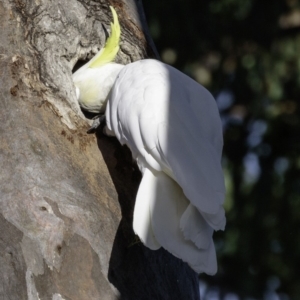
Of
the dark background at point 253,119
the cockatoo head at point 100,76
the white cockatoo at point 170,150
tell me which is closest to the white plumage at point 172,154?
the white cockatoo at point 170,150

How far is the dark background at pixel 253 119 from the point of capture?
3033 millimetres

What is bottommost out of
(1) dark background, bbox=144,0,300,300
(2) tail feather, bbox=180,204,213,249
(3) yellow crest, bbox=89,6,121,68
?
(1) dark background, bbox=144,0,300,300

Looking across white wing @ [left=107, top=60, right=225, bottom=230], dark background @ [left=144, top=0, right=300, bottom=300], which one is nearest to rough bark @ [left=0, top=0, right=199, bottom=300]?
white wing @ [left=107, top=60, right=225, bottom=230]

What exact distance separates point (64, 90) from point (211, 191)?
22.5 inches

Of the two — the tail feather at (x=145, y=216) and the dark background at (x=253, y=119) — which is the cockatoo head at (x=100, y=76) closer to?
the tail feather at (x=145, y=216)

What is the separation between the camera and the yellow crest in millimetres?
1952

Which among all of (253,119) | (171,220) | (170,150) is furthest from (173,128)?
(253,119)

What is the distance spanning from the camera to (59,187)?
5.21 feet

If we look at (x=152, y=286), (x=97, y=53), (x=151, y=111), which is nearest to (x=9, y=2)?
(x=97, y=53)

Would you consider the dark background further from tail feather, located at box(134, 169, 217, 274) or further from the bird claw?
tail feather, located at box(134, 169, 217, 274)

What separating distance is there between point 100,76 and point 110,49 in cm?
Result: 9

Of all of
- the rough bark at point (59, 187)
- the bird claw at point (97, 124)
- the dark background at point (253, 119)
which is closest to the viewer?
the rough bark at point (59, 187)

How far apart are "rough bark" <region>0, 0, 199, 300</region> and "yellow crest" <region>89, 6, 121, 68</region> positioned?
7 centimetres

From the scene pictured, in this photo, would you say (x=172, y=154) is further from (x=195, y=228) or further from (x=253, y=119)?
(x=253, y=119)
